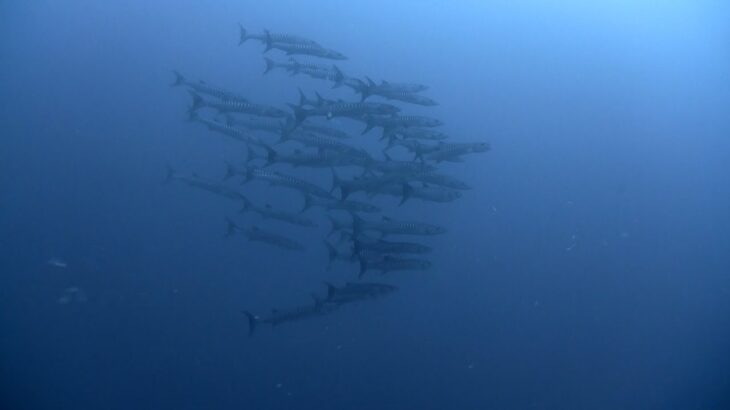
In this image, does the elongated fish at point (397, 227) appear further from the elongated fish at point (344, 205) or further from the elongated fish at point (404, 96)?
the elongated fish at point (404, 96)

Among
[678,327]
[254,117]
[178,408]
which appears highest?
[254,117]

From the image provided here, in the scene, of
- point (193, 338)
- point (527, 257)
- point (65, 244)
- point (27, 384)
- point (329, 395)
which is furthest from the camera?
point (527, 257)

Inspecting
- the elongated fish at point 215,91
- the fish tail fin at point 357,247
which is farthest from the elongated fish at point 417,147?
the elongated fish at point 215,91

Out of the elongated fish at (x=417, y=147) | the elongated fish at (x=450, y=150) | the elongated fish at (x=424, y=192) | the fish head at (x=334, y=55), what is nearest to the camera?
the elongated fish at (x=424, y=192)

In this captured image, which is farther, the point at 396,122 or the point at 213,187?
the point at 213,187

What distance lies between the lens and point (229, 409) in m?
7.45

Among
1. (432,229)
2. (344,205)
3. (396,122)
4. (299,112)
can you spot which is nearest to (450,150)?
(396,122)

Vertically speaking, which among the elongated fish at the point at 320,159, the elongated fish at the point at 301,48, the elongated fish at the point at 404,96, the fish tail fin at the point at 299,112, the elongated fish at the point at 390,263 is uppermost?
the elongated fish at the point at 301,48

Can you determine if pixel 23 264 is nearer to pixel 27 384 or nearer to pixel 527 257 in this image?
pixel 27 384

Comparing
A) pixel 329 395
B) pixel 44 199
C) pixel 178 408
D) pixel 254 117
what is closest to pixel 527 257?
pixel 329 395

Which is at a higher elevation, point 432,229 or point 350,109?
point 350,109

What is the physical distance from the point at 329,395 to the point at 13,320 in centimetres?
510

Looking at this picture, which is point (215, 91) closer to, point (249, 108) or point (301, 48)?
point (249, 108)

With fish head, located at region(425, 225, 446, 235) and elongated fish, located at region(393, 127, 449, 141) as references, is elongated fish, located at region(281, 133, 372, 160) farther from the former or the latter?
fish head, located at region(425, 225, 446, 235)
